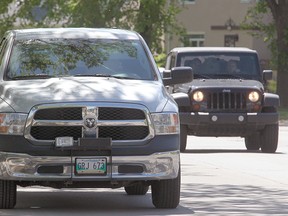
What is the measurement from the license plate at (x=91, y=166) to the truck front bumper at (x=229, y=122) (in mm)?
10859

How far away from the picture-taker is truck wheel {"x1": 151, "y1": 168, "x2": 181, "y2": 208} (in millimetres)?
13109

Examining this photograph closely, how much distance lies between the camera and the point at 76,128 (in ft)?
41.9

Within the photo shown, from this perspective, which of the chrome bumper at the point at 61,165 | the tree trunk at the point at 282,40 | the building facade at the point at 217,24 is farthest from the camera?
the building facade at the point at 217,24

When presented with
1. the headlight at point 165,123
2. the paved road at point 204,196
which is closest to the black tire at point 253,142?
the paved road at point 204,196

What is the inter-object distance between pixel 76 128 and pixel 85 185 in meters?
0.60

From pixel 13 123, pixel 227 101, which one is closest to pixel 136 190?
pixel 13 123

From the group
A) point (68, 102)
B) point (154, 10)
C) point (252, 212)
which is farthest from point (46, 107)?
point (154, 10)

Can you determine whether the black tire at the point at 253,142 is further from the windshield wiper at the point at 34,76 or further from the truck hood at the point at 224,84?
the windshield wiper at the point at 34,76

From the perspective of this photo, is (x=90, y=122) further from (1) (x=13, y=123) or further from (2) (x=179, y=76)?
(2) (x=179, y=76)

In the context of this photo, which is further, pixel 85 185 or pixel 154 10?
pixel 154 10

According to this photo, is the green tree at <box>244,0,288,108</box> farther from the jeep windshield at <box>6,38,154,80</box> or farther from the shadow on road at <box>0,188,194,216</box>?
the jeep windshield at <box>6,38,154,80</box>

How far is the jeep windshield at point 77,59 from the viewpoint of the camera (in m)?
14.0

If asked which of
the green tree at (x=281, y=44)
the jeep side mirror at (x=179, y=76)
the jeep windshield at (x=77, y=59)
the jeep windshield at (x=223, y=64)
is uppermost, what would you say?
the jeep windshield at (x=77, y=59)

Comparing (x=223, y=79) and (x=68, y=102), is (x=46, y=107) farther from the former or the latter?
(x=223, y=79)
